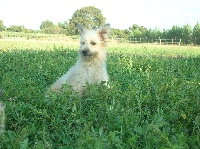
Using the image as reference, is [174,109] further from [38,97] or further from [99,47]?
[99,47]

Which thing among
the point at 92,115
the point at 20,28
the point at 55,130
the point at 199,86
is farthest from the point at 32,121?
the point at 20,28

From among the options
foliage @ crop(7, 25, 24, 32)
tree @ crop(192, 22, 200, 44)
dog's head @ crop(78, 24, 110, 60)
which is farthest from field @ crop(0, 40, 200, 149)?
foliage @ crop(7, 25, 24, 32)

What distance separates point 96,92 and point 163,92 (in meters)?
1.10

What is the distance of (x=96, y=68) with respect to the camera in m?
6.33

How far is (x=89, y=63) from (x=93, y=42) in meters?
0.54

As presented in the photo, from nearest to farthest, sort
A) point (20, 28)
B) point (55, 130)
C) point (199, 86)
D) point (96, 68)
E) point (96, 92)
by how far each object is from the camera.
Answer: point (55, 130) → point (96, 92) → point (199, 86) → point (96, 68) → point (20, 28)

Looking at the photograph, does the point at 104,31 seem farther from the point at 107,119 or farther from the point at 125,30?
the point at 125,30

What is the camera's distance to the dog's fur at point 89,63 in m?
5.96

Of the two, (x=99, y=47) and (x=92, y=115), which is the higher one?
(x=99, y=47)

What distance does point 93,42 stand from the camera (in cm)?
657

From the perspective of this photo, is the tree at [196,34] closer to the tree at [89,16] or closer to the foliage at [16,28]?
the tree at [89,16]

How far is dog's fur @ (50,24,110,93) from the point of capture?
19.6 ft

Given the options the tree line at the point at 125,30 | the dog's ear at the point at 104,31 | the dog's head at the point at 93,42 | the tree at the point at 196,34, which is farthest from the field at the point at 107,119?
the tree at the point at 196,34

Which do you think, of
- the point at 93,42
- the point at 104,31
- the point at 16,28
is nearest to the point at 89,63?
the point at 93,42
